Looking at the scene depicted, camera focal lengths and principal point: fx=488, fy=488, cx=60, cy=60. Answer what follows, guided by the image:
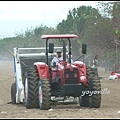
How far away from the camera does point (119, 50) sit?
151 feet

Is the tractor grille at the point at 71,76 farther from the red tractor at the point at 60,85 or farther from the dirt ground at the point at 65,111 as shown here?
the dirt ground at the point at 65,111

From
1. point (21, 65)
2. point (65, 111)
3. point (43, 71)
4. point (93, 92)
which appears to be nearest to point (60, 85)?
point (43, 71)

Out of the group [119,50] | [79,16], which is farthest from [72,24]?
[119,50]

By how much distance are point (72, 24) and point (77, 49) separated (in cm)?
381

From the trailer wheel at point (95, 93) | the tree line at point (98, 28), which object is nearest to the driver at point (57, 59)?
the trailer wheel at point (95, 93)

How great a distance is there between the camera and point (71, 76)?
1485 cm

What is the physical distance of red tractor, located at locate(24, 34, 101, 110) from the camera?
1450 centimetres

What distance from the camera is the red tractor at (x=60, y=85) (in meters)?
14.5

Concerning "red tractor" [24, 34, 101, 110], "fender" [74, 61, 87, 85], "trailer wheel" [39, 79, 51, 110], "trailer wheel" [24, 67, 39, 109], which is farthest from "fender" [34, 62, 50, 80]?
"fender" [74, 61, 87, 85]

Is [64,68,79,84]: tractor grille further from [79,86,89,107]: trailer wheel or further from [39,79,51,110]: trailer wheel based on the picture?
[79,86,89,107]: trailer wheel

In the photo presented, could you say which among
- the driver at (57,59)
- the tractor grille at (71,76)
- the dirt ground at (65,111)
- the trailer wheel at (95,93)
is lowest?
the dirt ground at (65,111)

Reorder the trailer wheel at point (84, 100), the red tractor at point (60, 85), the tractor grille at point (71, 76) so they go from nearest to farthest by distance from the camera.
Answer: the red tractor at point (60, 85) → the tractor grille at point (71, 76) → the trailer wheel at point (84, 100)

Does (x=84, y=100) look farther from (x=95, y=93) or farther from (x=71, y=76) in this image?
(x=71, y=76)

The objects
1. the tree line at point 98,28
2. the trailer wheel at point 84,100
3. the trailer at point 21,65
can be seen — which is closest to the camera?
the trailer wheel at point 84,100
